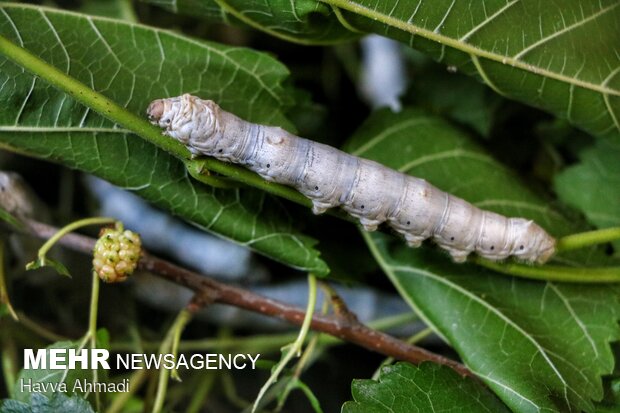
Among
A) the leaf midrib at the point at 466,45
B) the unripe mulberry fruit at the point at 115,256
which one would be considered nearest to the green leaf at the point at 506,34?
the leaf midrib at the point at 466,45

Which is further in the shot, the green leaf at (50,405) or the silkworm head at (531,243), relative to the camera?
the silkworm head at (531,243)

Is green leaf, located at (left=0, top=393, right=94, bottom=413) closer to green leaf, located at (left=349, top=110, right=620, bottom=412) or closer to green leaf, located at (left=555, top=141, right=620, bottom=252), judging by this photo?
green leaf, located at (left=349, top=110, right=620, bottom=412)

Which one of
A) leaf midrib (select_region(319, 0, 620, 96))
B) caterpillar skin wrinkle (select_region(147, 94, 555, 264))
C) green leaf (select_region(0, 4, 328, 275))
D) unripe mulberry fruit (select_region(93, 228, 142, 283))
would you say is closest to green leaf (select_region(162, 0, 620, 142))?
leaf midrib (select_region(319, 0, 620, 96))

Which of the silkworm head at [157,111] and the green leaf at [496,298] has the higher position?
the silkworm head at [157,111]

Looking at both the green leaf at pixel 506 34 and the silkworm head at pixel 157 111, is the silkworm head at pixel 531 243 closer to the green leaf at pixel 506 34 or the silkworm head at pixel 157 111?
the green leaf at pixel 506 34

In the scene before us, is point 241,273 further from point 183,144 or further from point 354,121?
point 183,144

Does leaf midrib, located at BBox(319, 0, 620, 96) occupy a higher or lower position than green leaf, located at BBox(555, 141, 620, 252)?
higher
